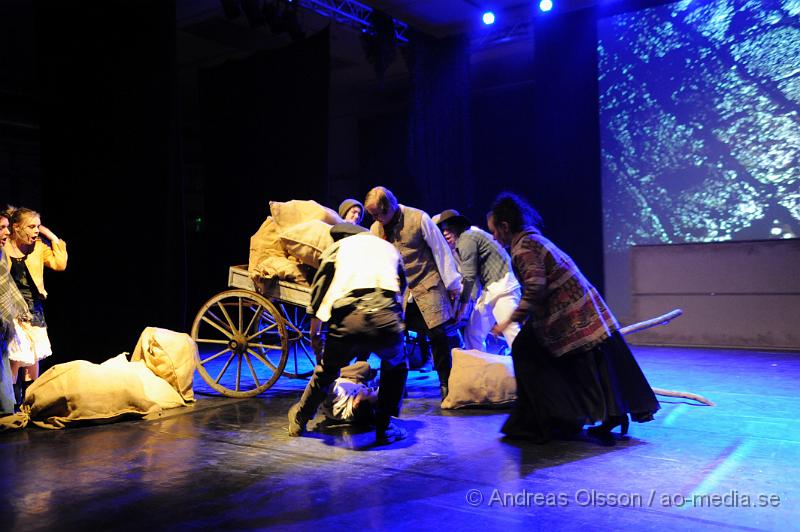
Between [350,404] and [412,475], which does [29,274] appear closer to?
[350,404]

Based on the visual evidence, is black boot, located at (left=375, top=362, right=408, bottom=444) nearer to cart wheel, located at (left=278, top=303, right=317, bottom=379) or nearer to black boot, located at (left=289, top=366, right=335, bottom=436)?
black boot, located at (left=289, top=366, right=335, bottom=436)

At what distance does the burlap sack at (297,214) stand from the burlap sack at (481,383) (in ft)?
4.36

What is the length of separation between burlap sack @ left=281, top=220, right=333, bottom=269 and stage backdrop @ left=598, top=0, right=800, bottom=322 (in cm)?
454

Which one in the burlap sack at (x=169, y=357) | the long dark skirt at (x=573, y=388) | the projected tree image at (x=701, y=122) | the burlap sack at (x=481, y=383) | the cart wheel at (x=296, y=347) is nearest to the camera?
the long dark skirt at (x=573, y=388)

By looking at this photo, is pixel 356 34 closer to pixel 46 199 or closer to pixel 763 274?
pixel 46 199

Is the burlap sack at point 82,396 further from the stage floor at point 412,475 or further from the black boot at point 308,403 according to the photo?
the black boot at point 308,403

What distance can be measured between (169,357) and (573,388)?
8.81 feet

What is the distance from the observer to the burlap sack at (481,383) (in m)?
4.34

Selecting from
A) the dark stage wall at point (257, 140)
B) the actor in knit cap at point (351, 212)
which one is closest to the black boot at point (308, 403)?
the actor in knit cap at point (351, 212)

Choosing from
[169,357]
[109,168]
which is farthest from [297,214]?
[109,168]

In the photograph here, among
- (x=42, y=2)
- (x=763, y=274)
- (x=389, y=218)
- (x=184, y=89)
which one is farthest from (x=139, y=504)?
(x=184, y=89)

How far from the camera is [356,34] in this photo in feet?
29.9

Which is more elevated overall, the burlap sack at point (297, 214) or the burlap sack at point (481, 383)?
the burlap sack at point (297, 214)

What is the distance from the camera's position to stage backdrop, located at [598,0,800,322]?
698cm
